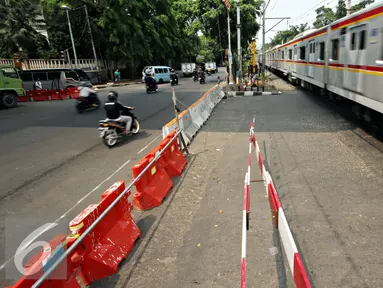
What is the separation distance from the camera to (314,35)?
46.4 ft

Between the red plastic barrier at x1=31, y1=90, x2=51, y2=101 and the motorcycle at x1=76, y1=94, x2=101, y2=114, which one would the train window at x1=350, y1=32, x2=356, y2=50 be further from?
the red plastic barrier at x1=31, y1=90, x2=51, y2=101

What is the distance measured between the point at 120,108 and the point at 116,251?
586 centimetres

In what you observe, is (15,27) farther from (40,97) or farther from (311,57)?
(311,57)

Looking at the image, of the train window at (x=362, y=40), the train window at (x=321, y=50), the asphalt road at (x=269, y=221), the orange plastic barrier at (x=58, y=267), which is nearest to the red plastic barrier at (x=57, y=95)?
the asphalt road at (x=269, y=221)

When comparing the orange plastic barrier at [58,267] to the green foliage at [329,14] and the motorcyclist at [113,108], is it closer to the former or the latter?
the motorcyclist at [113,108]

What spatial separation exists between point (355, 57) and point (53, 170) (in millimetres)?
8758

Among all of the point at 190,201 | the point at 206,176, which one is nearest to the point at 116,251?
the point at 190,201

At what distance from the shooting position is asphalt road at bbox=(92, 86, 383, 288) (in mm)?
3275

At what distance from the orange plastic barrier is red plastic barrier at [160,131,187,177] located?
3146 mm

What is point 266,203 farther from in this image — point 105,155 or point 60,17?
point 60,17

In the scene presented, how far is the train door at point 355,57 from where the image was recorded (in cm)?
808

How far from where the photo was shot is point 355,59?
8.63m

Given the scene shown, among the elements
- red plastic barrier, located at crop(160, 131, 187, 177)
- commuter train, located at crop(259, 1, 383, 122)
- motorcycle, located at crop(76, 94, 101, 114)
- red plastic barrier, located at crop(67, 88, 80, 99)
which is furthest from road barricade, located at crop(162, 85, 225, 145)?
red plastic barrier, located at crop(67, 88, 80, 99)

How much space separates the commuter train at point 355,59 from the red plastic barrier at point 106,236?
6.46 metres
